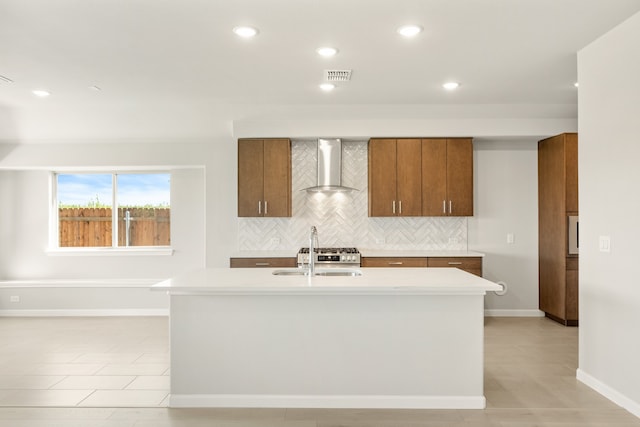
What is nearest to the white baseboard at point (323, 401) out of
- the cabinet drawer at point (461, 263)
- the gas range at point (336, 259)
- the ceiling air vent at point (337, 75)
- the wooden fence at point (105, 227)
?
the gas range at point (336, 259)

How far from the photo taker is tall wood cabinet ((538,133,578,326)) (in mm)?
5352

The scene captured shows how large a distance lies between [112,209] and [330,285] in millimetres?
4770

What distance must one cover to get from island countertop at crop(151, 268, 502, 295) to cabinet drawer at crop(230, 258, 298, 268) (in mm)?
2115

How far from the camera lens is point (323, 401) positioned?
3186mm

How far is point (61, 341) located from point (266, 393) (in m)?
2.98

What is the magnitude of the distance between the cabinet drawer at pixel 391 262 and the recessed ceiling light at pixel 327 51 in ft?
8.32

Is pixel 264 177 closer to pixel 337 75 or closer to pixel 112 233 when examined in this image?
pixel 337 75

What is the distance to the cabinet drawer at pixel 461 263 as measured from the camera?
5.49 metres

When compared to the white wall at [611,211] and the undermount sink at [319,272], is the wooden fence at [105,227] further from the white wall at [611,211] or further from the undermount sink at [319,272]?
the white wall at [611,211]

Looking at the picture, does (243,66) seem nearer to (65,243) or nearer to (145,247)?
(145,247)

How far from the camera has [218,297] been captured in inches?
127

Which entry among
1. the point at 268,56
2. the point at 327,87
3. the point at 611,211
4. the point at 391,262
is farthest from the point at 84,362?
the point at 611,211

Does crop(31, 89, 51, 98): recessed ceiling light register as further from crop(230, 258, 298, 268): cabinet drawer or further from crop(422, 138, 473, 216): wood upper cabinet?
crop(422, 138, 473, 216): wood upper cabinet

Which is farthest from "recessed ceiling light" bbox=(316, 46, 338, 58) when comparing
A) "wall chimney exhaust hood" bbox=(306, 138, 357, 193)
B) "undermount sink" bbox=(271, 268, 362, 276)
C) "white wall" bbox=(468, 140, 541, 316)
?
"white wall" bbox=(468, 140, 541, 316)
